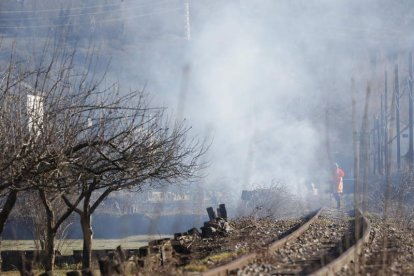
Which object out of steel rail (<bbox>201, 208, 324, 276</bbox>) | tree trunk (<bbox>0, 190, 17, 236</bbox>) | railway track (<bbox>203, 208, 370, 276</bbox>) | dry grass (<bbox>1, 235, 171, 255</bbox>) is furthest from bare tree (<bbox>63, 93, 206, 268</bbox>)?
dry grass (<bbox>1, 235, 171, 255</bbox>)

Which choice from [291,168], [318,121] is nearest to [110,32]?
[318,121]

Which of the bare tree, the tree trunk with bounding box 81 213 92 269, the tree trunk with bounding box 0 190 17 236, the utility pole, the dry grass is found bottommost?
the dry grass

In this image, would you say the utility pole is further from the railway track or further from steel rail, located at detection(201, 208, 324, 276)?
steel rail, located at detection(201, 208, 324, 276)

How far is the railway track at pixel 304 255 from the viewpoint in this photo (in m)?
8.65

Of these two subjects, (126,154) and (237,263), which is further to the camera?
(126,154)

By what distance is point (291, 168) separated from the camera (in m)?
50.3

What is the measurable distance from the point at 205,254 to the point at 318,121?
5093cm

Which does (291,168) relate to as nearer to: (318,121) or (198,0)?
(318,121)

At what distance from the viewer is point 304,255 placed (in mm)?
10820

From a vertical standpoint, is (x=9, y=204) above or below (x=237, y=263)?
above

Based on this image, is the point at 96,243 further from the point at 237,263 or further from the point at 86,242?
the point at 237,263

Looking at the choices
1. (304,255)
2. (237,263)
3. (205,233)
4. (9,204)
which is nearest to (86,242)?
(205,233)

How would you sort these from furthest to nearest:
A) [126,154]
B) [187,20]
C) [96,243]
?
[187,20] < [96,243] < [126,154]

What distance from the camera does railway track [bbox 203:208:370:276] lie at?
8648mm
